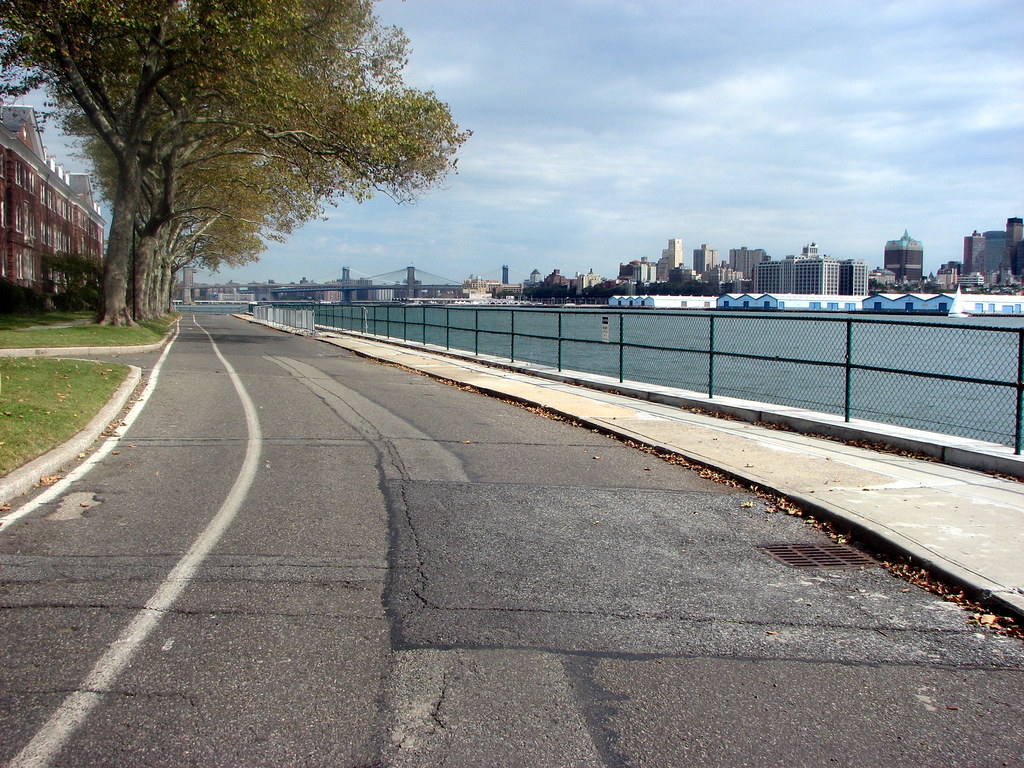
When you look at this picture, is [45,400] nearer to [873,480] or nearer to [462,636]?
[462,636]

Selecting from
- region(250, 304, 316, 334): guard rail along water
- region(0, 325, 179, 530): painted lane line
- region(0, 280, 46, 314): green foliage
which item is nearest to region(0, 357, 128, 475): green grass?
region(0, 325, 179, 530): painted lane line

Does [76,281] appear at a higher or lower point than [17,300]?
higher

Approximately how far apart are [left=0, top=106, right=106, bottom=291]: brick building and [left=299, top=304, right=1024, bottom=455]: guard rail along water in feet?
61.1

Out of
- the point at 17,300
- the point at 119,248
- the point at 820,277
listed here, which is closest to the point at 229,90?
the point at 119,248

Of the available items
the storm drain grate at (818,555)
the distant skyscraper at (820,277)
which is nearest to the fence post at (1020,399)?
the storm drain grate at (818,555)

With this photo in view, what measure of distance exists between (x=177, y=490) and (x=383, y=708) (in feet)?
15.2

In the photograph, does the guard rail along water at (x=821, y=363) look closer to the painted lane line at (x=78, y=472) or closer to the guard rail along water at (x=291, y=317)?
the guard rail along water at (x=291, y=317)

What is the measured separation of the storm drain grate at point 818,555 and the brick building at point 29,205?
45.1 meters

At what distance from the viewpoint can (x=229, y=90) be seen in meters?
25.4

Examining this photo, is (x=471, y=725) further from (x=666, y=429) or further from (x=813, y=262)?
(x=813, y=262)

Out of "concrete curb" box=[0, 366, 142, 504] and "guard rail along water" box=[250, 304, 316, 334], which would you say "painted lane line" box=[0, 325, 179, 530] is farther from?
"guard rail along water" box=[250, 304, 316, 334]

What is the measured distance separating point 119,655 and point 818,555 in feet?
15.0

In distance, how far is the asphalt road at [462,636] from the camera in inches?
137

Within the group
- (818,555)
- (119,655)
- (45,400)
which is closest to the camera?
(119,655)
